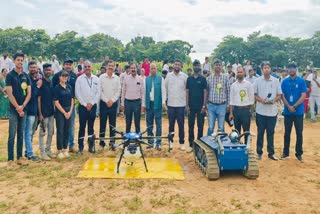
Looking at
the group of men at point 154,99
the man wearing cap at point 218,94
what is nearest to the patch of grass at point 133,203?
the group of men at point 154,99

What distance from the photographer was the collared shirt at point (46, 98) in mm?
7581

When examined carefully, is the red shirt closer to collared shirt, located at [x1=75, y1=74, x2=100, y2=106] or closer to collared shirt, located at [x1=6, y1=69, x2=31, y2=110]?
collared shirt, located at [x1=75, y1=74, x2=100, y2=106]

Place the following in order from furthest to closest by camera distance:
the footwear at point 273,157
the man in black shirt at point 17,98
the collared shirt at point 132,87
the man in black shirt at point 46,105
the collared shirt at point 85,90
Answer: the collared shirt at point 132,87 < the collared shirt at point 85,90 < the footwear at point 273,157 < the man in black shirt at point 46,105 < the man in black shirt at point 17,98

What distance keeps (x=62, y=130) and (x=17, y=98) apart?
4.14 ft

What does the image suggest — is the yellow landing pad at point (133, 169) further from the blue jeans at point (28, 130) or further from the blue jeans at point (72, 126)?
the blue jeans at point (28, 130)

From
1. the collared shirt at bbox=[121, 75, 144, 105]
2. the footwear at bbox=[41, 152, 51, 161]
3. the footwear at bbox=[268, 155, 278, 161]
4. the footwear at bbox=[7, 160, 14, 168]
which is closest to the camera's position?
the footwear at bbox=[7, 160, 14, 168]

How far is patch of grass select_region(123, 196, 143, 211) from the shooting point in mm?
5089

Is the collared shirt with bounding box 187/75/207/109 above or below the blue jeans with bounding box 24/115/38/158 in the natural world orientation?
above

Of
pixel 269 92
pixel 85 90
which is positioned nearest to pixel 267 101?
pixel 269 92

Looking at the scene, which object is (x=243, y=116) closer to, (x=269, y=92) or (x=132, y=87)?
(x=269, y=92)

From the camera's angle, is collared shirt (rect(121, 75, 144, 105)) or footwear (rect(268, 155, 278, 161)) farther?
collared shirt (rect(121, 75, 144, 105))

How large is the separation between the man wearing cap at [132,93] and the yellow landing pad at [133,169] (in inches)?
55.2

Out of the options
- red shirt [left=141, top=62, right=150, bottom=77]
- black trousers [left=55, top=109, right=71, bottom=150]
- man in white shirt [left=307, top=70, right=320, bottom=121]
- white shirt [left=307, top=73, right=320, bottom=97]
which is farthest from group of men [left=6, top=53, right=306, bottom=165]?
red shirt [left=141, top=62, right=150, bottom=77]

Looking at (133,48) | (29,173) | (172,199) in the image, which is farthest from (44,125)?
(133,48)
